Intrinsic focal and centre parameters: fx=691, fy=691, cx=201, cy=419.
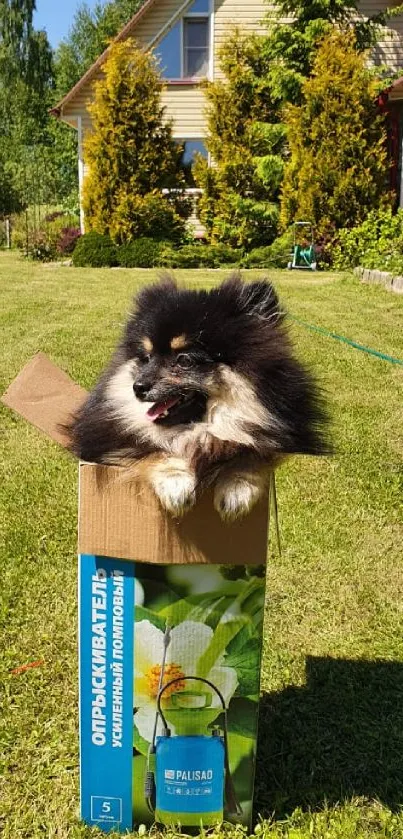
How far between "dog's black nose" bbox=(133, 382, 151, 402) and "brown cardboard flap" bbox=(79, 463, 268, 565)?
262 millimetres

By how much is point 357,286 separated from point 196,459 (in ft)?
31.0

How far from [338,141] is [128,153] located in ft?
14.8

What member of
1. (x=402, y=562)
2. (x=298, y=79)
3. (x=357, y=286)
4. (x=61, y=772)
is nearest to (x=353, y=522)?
(x=402, y=562)

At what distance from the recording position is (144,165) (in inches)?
584

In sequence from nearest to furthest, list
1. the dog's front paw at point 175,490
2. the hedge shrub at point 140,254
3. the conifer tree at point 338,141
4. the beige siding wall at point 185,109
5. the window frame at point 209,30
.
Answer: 1. the dog's front paw at point 175,490
2. the conifer tree at point 338,141
3. the hedge shrub at point 140,254
4. the window frame at point 209,30
5. the beige siding wall at point 185,109

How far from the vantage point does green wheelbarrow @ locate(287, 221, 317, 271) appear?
1326 cm

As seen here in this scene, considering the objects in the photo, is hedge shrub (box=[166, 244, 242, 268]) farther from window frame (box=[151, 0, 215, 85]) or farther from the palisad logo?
A: the palisad logo

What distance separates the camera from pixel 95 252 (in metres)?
14.6

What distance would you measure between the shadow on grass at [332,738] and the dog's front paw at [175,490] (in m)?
1.00

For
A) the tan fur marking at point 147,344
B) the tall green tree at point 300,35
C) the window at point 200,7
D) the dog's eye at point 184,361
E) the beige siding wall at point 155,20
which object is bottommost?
the dog's eye at point 184,361

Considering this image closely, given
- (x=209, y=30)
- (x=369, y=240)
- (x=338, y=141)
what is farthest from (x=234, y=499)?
(x=209, y=30)

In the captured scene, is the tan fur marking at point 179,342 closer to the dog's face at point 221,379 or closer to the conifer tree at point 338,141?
the dog's face at point 221,379

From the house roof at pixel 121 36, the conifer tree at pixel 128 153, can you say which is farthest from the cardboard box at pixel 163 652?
the house roof at pixel 121 36

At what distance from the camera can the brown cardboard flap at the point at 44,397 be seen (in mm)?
1914
